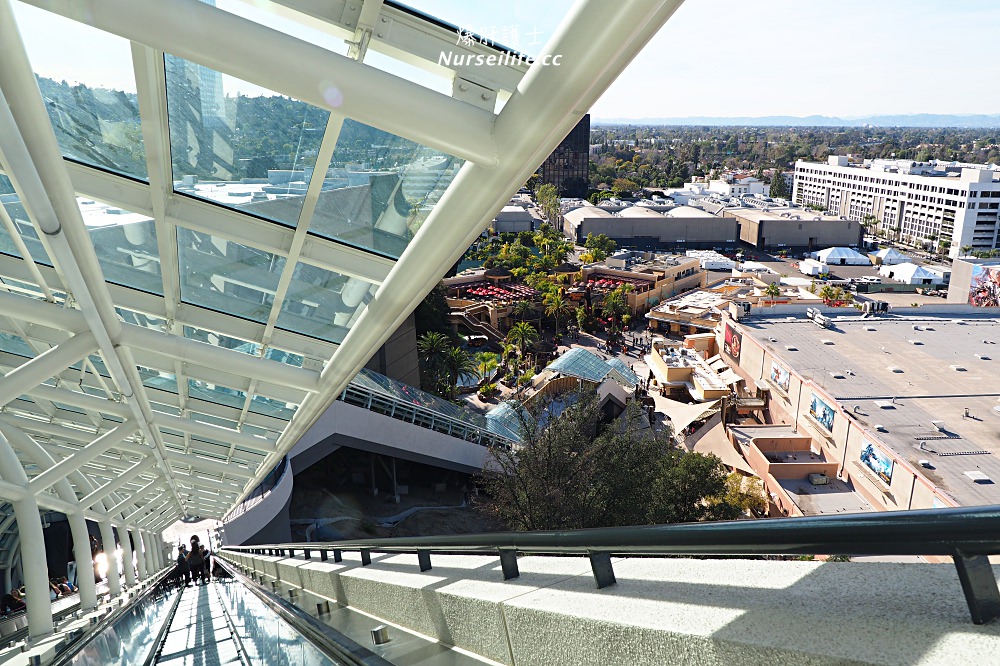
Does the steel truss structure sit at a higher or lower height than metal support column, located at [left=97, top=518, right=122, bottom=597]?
higher

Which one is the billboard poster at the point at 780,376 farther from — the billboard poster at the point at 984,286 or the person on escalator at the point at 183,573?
the billboard poster at the point at 984,286

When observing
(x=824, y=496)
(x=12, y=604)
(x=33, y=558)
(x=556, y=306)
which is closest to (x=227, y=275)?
(x=33, y=558)

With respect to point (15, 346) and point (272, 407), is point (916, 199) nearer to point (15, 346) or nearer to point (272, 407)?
point (272, 407)

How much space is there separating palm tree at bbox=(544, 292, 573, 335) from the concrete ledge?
152 ft

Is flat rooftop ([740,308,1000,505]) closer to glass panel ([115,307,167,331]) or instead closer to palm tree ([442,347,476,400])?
palm tree ([442,347,476,400])

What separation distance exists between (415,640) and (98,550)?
2124cm

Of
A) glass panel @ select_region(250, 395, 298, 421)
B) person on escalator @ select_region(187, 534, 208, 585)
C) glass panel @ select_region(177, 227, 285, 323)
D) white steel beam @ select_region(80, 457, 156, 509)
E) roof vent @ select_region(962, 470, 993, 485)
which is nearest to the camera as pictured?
glass panel @ select_region(177, 227, 285, 323)

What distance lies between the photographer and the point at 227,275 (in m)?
4.75

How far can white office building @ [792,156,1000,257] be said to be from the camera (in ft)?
257

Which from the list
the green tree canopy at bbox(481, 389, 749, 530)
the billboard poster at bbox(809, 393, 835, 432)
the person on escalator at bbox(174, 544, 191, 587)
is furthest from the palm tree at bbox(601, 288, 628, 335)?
the person on escalator at bbox(174, 544, 191, 587)

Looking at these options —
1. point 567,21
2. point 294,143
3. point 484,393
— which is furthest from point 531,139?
point 484,393

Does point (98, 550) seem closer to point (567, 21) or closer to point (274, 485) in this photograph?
point (274, 485)

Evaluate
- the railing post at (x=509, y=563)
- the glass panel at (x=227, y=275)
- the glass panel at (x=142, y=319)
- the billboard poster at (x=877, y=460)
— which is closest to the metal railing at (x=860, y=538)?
the railing post at (x=509, y=563)

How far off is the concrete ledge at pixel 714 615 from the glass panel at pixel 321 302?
2.12 m
